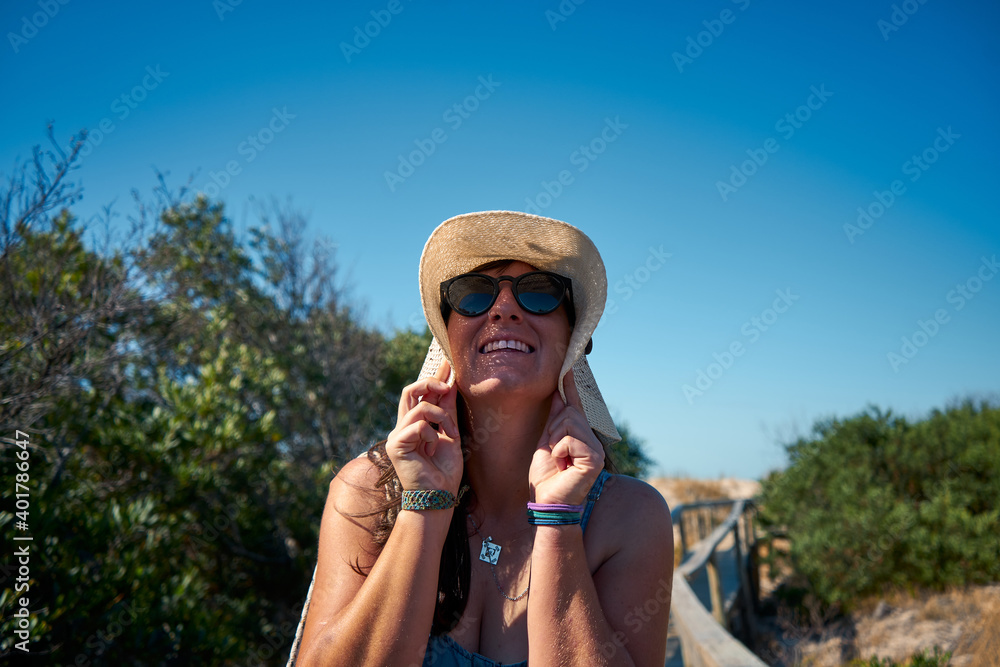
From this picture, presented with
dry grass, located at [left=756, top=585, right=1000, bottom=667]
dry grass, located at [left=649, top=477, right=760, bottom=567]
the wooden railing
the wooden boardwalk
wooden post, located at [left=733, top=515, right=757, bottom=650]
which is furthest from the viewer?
dry grass, located at [left=649, top=477, right=760, bottom=567]

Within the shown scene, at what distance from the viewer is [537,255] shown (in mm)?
2088

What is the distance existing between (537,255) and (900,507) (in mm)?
8460

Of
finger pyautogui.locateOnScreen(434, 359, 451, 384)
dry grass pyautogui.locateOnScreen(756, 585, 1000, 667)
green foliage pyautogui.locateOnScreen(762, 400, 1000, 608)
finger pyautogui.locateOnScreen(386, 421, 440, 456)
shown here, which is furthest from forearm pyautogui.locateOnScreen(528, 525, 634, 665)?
green foliage pyautogui.locateOnScreen(762, 400, 1000, 608)

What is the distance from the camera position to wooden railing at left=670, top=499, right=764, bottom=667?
286 centimetres

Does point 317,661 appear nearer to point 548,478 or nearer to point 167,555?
point 548,478

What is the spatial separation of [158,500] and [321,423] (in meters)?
4.29

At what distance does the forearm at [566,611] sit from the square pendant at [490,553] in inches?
13.1

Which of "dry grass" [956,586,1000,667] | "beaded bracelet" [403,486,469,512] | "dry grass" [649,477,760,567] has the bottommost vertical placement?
"dry grass" [956,586,1000,667]

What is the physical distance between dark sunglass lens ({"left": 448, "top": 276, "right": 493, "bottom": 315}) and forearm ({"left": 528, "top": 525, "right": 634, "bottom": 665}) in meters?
0.78

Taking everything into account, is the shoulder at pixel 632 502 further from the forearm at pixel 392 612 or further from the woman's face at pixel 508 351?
the forearm at pixel 392 612

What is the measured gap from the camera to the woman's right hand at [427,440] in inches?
67.2

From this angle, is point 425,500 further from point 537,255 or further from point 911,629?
point 911,629

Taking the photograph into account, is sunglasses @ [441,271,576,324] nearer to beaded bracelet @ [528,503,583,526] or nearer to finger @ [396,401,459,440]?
finger @ [396,401,459,440]

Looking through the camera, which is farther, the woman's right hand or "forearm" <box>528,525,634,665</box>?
the woman's right hand
